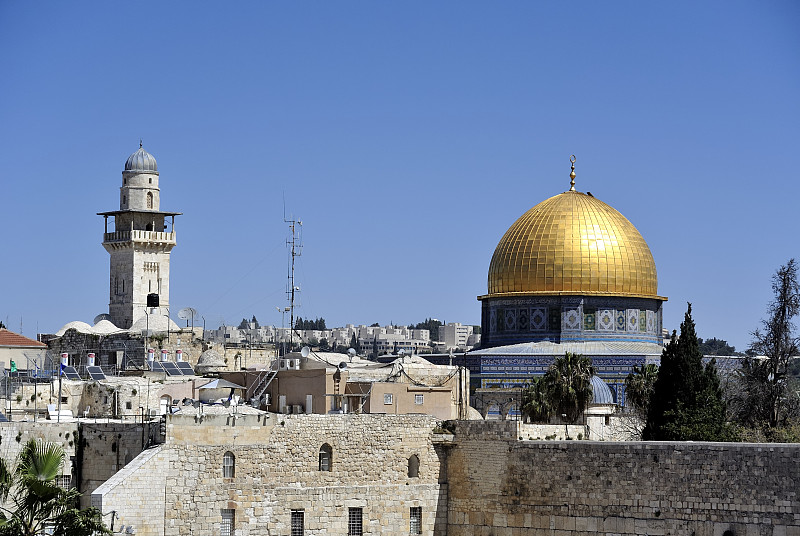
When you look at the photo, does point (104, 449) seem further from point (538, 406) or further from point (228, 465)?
point (538, 406)

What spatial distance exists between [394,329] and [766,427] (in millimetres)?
154644

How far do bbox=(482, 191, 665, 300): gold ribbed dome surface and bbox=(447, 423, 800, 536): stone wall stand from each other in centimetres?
2149

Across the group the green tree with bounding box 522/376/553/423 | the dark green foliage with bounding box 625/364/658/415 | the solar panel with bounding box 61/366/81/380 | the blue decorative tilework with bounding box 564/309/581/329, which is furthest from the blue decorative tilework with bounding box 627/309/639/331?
the solar panel with bounding box 61/366/81/380

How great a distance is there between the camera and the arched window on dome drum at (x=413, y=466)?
28172 millimetres

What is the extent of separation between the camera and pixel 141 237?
4600cm

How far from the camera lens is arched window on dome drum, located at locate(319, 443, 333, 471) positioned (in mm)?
27375

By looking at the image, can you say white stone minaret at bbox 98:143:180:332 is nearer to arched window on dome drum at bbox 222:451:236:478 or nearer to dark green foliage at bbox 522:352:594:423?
dark green foliage at bbox 522:352:594:423

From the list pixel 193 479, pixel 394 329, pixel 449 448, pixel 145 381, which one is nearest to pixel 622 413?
Answer: pixel 449 448

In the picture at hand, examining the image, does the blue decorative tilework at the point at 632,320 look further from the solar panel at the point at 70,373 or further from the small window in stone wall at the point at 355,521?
the small window in stone wall at the point at 355,521

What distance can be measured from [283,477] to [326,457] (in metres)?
1.00

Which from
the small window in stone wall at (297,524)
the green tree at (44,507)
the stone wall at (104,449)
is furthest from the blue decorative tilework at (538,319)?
the green tree at (44,507)

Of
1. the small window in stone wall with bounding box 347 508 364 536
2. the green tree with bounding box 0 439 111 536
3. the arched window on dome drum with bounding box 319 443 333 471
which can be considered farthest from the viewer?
the arched window on dome drum with bounding box 319 443 333 471

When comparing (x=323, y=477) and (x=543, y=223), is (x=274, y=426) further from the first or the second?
(x=543, y=223)

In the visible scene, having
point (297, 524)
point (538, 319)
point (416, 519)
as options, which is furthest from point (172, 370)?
point (538, 319)
